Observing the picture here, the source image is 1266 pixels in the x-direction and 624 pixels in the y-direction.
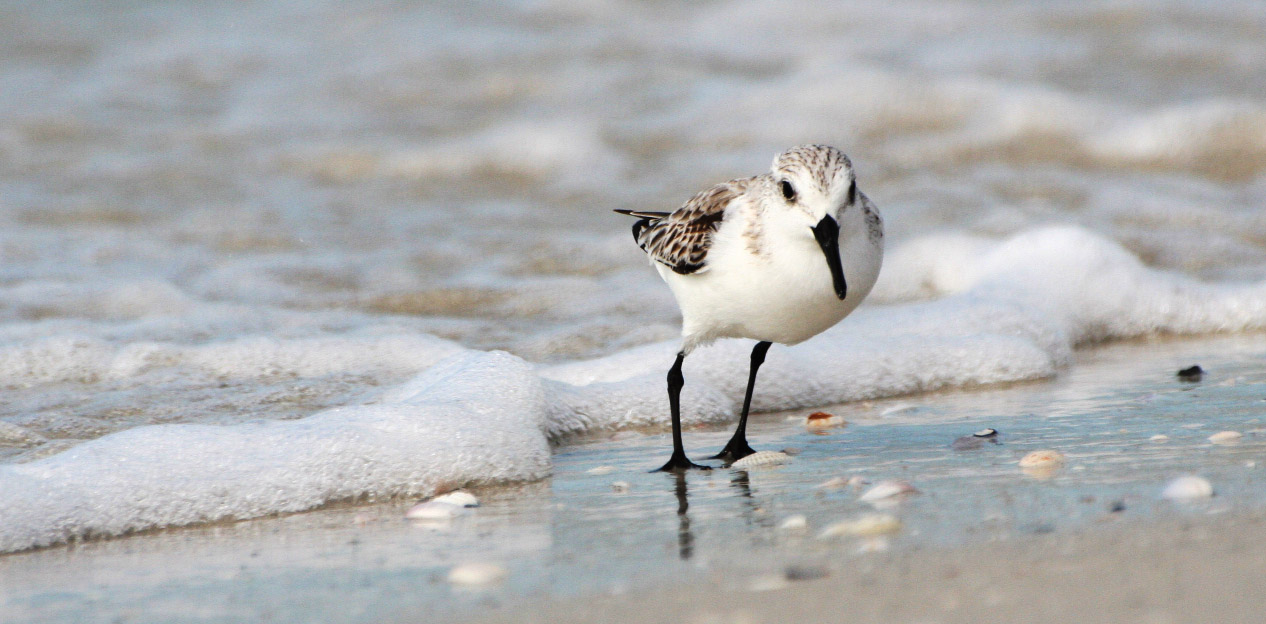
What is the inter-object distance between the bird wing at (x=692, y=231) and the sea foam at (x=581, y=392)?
2.11 feet

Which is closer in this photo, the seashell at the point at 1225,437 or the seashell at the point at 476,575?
the seashell at the point at 476,575

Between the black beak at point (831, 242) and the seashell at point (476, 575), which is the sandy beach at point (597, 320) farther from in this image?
the black beak at point (831, 242)

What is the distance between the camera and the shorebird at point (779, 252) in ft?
10.9

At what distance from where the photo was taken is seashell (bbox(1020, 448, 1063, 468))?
131 inches

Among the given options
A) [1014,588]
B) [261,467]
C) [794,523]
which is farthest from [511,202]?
[1014,588]

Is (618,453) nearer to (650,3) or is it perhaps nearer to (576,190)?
(576,190)

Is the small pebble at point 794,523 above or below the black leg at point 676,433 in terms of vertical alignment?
below

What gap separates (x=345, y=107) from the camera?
11906 mm

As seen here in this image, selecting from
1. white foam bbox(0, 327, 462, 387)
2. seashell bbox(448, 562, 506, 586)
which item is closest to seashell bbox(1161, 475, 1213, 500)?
seashell bbox(448, 562, 506, 586)

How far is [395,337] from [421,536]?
A: 268cm

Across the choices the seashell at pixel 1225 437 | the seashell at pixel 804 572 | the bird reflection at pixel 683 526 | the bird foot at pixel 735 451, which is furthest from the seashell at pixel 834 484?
the seashell at pixel 1225 437

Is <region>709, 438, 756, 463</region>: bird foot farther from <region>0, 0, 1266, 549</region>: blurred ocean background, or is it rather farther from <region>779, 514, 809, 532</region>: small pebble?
<region>779, 514, 809, 532</region>: small pebble

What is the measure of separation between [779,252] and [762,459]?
66 cm

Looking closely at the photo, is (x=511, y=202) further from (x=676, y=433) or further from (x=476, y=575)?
(x=476, y=575)
